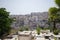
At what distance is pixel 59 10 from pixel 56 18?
574 millimetres

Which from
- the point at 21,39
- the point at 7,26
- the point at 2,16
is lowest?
the point at 21,39

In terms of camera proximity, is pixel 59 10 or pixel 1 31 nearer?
pixel 59 10

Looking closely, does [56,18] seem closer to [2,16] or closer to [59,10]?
[59,10]

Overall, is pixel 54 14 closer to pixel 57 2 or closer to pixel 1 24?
pixel 57 2

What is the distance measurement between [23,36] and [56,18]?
18.4 ft

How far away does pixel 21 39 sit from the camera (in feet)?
47.0

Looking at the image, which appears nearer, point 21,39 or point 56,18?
point 56,18

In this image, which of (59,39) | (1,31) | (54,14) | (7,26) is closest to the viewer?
(54,14)

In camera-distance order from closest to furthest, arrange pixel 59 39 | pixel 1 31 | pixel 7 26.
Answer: pixel 59 39 < pixel 1 31 < pixel 7 26

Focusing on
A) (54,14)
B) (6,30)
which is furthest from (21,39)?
(54,14)

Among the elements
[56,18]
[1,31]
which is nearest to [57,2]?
[56,18]

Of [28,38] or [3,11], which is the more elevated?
[3,11]

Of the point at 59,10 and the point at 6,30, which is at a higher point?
the point at 59,10

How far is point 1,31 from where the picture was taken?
12.9 metres
